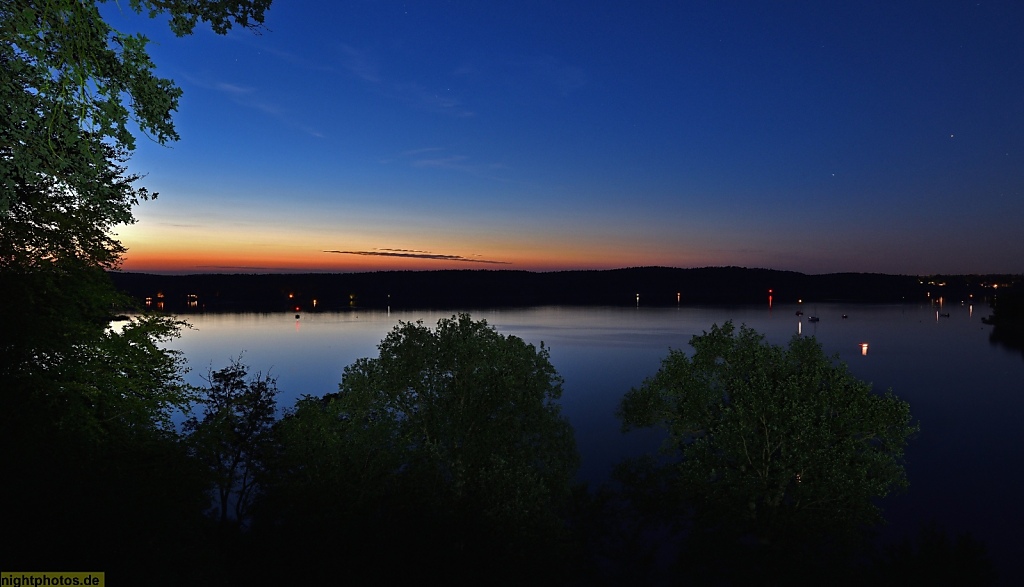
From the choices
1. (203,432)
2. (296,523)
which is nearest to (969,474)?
(296,523)

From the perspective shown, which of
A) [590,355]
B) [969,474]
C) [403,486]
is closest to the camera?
[403,486]

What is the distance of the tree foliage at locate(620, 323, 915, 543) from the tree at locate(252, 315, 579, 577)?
5.80 metres

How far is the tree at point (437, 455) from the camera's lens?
24.3m

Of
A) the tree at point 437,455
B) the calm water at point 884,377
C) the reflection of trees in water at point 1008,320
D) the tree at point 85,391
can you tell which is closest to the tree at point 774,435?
the tree at point 437,455

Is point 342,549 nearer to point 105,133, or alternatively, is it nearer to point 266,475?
point 266,475

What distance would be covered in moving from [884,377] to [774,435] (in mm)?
97756

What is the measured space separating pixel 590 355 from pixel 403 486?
10153 cm

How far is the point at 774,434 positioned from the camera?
25156 millimetres

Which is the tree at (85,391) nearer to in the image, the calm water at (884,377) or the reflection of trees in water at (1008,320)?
the calm water at (884,377)

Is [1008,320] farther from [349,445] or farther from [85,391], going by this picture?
[85,391]

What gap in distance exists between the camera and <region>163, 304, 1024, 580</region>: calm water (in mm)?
48875

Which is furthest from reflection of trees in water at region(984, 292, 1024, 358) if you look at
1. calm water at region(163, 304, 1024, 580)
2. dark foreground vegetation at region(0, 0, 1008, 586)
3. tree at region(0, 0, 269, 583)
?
tree at region(0, 0, 269, 583)

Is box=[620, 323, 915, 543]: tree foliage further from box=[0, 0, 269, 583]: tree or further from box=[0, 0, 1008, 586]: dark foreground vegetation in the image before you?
box=[0, 0, 269, 583]: tree

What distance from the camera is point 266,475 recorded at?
3081 cm
